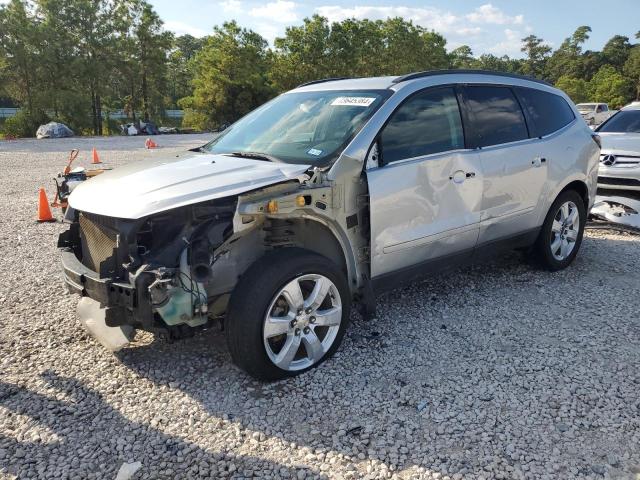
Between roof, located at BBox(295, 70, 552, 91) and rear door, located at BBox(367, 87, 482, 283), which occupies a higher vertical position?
roof, located at BBox(295, 70, 552, 91)

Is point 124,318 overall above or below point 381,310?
above

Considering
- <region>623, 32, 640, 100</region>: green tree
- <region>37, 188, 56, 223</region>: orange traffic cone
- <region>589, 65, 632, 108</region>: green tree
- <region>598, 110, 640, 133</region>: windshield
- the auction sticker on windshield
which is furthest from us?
<region>623, 32, 640, 100</region>: green tree

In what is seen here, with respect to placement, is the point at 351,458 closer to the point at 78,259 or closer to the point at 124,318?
the point at 124,318

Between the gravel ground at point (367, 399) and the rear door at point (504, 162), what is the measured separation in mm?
705

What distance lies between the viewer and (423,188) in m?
3.85

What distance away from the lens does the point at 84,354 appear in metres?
3.69

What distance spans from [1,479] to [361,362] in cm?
211

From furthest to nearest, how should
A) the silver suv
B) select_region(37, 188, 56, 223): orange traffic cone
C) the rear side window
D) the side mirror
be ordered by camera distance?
select_region(37, 188, 56, 223): orange traffic cone, the rear side window, the side mirror, the silver suv

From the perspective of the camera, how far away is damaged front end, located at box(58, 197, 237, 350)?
291 cm

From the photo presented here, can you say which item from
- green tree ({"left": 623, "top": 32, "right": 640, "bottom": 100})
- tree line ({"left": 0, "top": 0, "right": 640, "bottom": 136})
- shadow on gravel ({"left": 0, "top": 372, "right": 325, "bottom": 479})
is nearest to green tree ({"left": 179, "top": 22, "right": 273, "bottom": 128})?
tree line ({"left": 0, "top": 0, "right": 640, "bottom": 136})

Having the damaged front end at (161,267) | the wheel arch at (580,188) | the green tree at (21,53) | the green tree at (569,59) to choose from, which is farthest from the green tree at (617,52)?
the damaged front end at (161,267)

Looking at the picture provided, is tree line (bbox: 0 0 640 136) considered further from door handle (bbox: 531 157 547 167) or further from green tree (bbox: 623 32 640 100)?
door handle (bbox: 531 157 547 167)

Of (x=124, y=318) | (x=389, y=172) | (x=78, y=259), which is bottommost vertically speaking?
(x=124, y=318)

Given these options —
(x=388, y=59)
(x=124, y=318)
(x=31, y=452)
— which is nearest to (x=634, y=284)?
(x=124, y=318)
